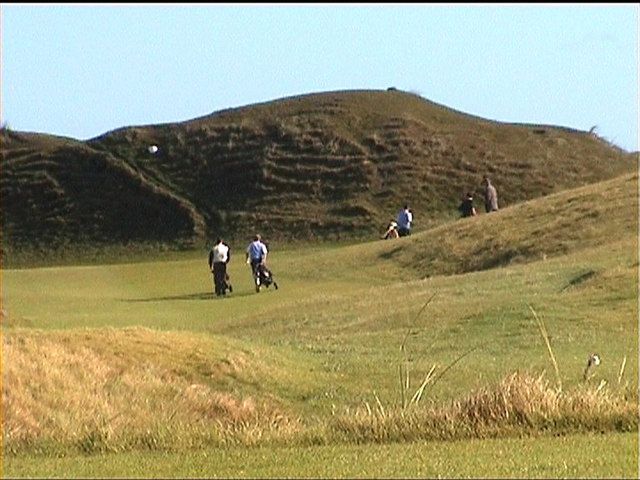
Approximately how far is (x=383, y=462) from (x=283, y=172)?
73182mm

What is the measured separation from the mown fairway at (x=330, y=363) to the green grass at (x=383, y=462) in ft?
0.09

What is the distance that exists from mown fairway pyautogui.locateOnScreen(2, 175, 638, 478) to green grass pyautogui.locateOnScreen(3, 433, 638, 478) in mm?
28

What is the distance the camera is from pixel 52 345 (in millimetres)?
16250

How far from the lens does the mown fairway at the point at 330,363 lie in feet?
29.5

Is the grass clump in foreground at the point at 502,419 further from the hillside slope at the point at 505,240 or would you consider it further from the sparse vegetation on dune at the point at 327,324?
the hillside slope at the point at 505,240

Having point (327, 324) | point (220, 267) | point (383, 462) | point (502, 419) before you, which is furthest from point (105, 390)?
point (220, 267)

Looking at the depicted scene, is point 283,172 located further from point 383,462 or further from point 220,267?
point 383,462

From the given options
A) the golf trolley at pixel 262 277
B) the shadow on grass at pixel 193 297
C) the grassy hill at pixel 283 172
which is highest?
the grassy hill at pixel 283 172

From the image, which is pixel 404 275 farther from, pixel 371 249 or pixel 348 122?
pixel 348 122

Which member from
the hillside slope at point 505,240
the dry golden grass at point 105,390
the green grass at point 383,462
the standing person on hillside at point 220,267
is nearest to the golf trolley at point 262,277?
the standing person on hillside at point 220,267

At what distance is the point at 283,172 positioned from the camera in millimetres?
81375

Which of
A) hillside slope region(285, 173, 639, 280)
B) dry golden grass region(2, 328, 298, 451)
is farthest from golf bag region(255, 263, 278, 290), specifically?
dry golden grass region(2, 328, 298, 451)

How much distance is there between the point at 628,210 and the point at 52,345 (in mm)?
23620

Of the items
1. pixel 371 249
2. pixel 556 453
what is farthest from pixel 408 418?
pixel 371 249
